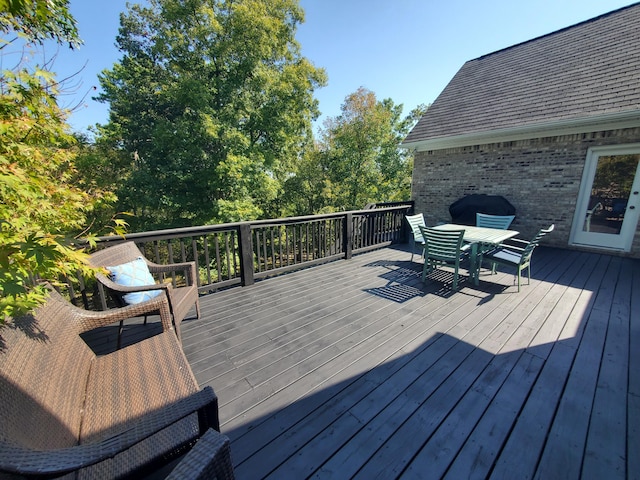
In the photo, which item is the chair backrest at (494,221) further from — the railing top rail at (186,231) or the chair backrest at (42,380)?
the chair backrest at (42,380)

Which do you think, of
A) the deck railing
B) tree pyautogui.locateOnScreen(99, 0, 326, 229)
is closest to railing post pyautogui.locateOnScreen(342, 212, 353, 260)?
the deck railing

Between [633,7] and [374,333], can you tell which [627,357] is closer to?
[374,333]

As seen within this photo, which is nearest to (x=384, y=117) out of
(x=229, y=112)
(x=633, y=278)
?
(x=229, y=112)

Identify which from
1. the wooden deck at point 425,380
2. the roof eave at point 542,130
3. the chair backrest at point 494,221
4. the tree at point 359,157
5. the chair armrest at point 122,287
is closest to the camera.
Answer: the wooden deck at point 425,380

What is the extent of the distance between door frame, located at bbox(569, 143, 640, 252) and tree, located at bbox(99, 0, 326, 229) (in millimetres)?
8845

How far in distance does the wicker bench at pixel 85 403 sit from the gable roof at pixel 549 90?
23.7 ft

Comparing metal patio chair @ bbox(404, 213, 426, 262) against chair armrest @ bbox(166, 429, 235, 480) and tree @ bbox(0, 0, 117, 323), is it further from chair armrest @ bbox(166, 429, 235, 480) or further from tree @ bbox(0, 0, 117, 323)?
tree @ bbox(0, 0, 117, 323)

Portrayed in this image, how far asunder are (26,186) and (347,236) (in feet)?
13.1

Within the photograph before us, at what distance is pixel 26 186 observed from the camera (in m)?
1.26

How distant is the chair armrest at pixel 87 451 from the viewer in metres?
0.61

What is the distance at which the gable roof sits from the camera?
496cm

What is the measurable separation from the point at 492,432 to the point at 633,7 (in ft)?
33.8

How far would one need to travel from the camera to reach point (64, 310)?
148cm

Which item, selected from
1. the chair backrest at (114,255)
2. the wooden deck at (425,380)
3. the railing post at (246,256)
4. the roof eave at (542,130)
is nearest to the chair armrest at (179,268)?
the chair backrest at (114,255)
